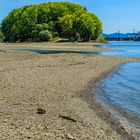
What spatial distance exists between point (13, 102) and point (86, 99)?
3771 mm

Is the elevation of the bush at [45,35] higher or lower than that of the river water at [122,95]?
lower

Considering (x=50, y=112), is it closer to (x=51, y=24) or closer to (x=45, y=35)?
(x=45, y=35)

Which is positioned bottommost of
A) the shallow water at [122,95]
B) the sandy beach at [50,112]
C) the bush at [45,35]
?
the bush at [45,35]

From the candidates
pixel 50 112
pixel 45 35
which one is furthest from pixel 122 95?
pixel 45 35

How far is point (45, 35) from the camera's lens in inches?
4973

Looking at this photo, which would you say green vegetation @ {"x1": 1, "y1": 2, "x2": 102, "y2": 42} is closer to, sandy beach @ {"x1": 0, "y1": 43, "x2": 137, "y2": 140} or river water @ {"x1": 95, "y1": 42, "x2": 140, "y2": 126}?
river water @ {"x1": 95, "y1": 42, "x2": 140, "y2": 126}

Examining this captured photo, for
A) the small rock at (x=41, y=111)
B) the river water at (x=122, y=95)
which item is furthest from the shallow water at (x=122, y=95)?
the small rock at (x=41, y=111)

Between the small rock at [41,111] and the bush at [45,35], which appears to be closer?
the small rock at [41,111]

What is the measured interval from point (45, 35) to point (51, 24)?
11.8 metres

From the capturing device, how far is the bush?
414 ft

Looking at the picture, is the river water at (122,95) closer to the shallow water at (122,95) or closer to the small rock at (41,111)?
the shallow water at (122,95)

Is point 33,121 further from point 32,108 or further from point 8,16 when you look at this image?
point 8,16

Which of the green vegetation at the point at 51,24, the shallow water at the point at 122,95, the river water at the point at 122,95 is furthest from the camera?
the green vegetation at the point at 51,24

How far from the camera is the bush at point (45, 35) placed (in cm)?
12631
